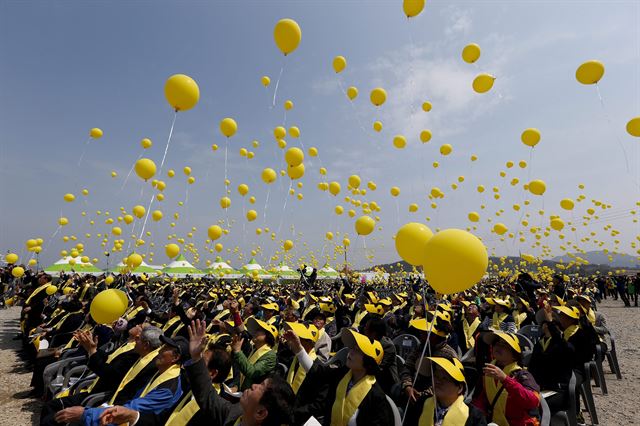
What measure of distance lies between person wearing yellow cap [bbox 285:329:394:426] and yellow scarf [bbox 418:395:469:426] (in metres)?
0.27

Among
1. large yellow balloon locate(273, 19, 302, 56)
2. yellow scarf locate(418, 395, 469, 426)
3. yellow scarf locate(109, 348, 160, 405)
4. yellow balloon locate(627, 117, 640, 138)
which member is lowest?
yellow scarf locate(109, 348, 160, 405)

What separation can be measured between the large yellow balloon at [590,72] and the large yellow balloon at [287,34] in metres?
5.16

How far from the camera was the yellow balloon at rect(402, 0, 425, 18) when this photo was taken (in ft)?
20.2

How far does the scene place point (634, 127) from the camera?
22.9 feet

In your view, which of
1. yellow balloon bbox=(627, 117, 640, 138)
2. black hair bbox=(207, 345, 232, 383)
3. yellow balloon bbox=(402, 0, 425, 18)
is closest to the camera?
black hair bbox=(207, 345, 232, 383)

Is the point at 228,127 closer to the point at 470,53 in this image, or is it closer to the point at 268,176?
the point at 268,176

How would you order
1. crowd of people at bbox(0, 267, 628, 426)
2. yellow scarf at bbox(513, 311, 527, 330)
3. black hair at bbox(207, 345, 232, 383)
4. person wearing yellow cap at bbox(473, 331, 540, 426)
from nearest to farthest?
1. crowd of people at bbox(0, 267, 628, 426)
2. person wearing yellow cap at bbox(473, 331, 540, 426)
3. black hair at bbox(207, 345, 232, 383)
4. yellow scarf at bbox(513, 311, 527, 330)

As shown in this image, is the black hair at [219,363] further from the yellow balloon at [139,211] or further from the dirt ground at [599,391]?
the yellow balloon at [139,211]

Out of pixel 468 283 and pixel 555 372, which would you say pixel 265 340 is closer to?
pixel 468 283

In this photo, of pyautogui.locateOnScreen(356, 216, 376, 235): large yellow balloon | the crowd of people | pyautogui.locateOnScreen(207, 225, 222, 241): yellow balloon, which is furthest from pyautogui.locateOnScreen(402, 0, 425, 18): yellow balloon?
pyautogui.locateOnScreen(207, 225, 222, 241): yellow balloon

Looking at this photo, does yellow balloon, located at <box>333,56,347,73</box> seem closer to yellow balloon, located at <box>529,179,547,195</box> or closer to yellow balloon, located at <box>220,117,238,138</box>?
yellow balloon, located at <box>220,117,238,138</box>

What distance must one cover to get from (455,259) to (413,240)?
81.3 inches

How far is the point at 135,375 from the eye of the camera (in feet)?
11.2

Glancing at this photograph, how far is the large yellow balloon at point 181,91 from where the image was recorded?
563cm
